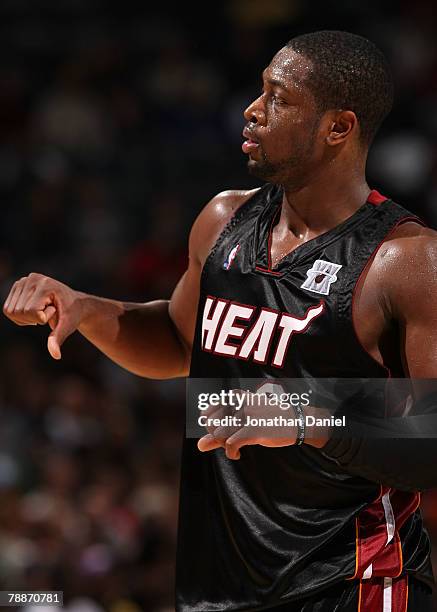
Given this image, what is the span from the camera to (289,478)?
2.68 m

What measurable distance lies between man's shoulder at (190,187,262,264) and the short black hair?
433 millimetres

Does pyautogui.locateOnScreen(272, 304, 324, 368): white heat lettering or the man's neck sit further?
the man's neck

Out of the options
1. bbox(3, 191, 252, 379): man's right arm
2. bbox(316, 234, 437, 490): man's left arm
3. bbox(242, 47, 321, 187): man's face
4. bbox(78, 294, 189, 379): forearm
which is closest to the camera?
bbox(316, 234, 437, 490): man's left arm

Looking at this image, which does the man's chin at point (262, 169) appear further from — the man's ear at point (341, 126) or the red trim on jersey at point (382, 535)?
the red trim on jersey at point (382, 535)

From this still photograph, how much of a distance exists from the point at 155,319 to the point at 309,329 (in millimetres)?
683

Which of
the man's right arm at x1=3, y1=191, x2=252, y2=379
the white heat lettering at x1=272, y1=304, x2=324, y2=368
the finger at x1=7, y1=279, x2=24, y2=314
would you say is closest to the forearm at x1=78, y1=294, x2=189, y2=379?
the man's right arm at x1=3, y1=191, x2=252, y2=379

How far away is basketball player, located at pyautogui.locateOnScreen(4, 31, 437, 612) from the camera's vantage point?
2592 millimetres

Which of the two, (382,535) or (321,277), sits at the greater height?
(321,277)

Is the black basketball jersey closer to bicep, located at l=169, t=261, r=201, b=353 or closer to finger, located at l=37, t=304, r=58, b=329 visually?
bicep, located at l=169, t=261, r=201, b=353

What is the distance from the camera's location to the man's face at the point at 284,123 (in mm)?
2705

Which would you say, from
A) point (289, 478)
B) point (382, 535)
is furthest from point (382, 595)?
point (289, 478)

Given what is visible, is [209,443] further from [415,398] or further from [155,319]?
[155,319]

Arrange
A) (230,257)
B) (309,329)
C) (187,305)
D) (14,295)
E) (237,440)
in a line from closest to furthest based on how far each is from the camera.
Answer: (237,440), (309,329), (14,295), (230,257), (187,305)

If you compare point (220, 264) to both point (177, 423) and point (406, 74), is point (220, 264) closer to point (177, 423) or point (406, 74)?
point (177, 423)
